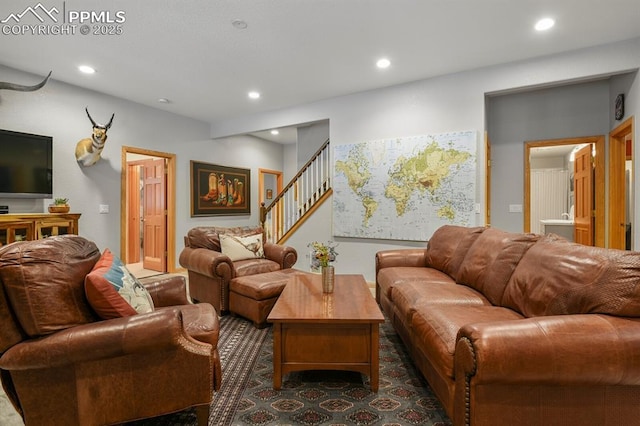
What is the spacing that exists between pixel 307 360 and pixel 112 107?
484 cm

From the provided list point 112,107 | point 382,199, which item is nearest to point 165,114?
point 112,107

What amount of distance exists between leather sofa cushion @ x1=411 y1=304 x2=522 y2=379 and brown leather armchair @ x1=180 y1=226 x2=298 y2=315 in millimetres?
2009

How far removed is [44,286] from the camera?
4.41 feet

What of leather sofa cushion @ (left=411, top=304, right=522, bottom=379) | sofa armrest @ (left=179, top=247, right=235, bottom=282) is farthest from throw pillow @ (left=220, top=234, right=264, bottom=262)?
leather sofa cushion @ (left=411, top=304, right=522, bottom=379)

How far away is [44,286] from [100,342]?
0.35 metres

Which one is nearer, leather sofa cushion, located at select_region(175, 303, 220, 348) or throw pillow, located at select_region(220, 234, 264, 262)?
leather sofa cushion, located at select_region(175, 303, 220, 348)

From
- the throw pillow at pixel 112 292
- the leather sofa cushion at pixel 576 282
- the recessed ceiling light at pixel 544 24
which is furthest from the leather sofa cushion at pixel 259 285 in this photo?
the recessed ceiling light at pixel 544 24

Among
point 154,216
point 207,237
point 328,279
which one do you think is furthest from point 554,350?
point 154,216

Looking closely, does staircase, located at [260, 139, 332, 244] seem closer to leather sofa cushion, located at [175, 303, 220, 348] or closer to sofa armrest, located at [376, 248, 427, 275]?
sofa armrest, located at [376, 248, 427, 275]

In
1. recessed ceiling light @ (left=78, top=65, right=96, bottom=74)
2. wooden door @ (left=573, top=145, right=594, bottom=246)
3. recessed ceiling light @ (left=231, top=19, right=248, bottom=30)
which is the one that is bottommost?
wooden door @ (left=573, top=145, right=594, bottom=246)

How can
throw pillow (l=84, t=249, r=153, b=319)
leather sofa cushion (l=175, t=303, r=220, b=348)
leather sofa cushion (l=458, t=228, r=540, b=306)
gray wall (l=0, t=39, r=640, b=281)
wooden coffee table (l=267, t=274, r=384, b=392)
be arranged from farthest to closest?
gray wall (l=0, t=39, r=640, b=281), leather sofa cushion (l=458, t=228, r=540, b=306), wooden coffee table (l=267, t=274, r=384, b=392), leather sofa cushion (l=175, t=303, r=220, b=348), throw pillow (l=84, t=249, r=153, b=319)

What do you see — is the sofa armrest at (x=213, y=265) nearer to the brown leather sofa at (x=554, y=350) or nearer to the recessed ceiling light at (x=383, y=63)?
the brown leather sofa at (x=554, y=350)

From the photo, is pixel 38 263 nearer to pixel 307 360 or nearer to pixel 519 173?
pixel 307 360

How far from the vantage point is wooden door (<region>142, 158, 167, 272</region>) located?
5.74 metres
